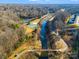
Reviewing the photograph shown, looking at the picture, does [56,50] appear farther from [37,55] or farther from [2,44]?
[2,44]

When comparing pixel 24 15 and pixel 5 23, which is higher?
pixel 5 23

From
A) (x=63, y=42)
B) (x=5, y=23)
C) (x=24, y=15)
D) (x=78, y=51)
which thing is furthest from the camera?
(x=24, y=15)

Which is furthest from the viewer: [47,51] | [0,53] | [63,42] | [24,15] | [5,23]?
[24,15]

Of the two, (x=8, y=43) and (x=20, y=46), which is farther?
(x=20, y=46)

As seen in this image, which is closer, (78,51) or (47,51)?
(78,51)

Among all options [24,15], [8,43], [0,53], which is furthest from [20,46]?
[24,15]

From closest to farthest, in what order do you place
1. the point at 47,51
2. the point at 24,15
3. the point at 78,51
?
the point at 78,51
the point at 47,51
the point at 24,15

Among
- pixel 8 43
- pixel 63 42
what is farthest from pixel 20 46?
pixel 63 42

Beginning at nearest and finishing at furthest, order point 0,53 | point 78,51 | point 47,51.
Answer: point 0,53 → point 78,51 → point 47,51

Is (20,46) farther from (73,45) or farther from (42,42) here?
(73,45)
